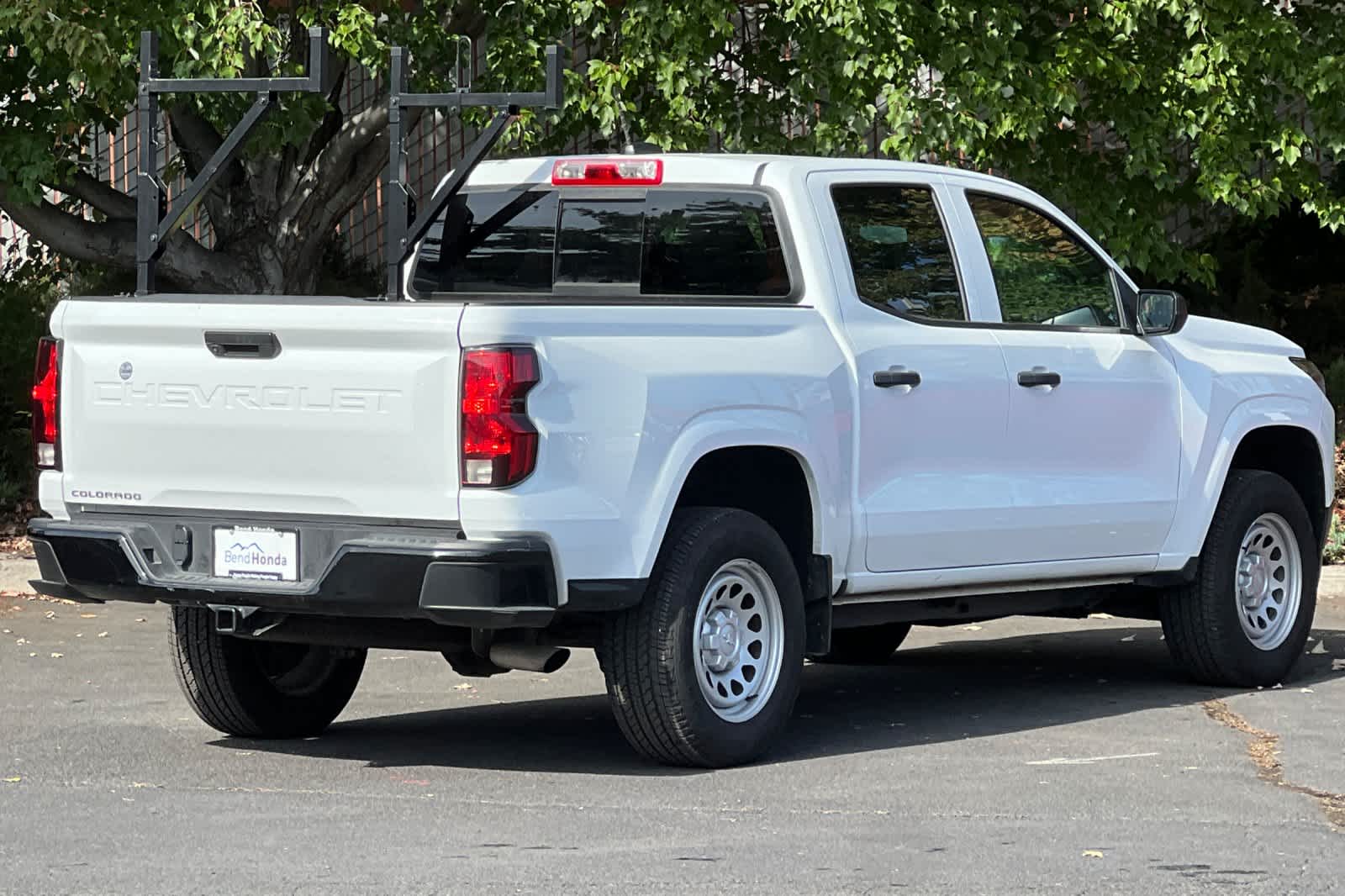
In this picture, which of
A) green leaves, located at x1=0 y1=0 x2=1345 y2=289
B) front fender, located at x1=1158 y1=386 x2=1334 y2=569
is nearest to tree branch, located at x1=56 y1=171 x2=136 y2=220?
green leaves, located at x1=0 y1=0 x2=1345 y2=289

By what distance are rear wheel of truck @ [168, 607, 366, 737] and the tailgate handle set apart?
1.14 metres

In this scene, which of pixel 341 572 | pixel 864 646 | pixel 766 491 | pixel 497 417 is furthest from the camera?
pixel 864 646

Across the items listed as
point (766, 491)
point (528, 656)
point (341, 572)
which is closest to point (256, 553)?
point (341, 572)

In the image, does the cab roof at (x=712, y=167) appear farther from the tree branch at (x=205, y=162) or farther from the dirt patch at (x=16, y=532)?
the tree branch at (x=205, y=162)

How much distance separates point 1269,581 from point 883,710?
1.89m

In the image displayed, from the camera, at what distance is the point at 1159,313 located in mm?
9734

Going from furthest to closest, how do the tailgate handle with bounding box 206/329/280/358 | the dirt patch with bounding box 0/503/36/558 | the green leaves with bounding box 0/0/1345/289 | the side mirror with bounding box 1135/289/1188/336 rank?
the dirt patch with bounding box 0/503/36/558
the green leaves with bounding box 0/0/1345/289
the side mirror with bounding box 1135/289/1188/336
the tailgate handle with bounding box 206/329/280/358

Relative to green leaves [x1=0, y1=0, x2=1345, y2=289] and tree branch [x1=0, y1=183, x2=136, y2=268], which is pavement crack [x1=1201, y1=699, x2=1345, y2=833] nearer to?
green leaves [x1=0, y1=0, x2=1345, y2=289]

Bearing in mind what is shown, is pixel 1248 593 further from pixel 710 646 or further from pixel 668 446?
pixel 668 446

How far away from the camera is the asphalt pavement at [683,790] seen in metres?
6.45

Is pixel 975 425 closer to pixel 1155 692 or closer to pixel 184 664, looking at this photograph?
pixel 1155 692

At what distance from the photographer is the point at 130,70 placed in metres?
14.0

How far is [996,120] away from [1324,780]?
22.5ft

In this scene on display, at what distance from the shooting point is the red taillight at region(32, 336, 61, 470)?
8219 millimetres
